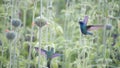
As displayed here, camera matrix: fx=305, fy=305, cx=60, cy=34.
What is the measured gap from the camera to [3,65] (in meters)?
1.79

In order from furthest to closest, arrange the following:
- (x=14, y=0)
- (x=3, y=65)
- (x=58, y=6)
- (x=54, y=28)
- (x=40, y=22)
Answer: (x=58, y=6) → (x=54, y=28) → (x=3, y=65) → (x=14, y=0) → (x=40, y=22)

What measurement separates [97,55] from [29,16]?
1.60 m

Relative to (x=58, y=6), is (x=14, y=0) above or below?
above

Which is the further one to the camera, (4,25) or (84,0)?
(84,0)

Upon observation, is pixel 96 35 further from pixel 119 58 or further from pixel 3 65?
pixel 3 65

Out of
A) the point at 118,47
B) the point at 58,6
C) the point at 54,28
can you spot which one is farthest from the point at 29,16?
the point at 118,47

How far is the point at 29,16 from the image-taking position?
3340 millimetres

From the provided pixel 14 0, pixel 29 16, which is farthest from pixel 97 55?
pixel 29 16

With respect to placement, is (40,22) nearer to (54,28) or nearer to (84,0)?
(54,28)

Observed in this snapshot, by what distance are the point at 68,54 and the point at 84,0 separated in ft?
1.68

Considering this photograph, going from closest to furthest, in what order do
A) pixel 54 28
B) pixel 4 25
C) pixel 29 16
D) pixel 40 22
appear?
pixel 40 22
pixel 54 28
pixel 4 25
pixel 29 16

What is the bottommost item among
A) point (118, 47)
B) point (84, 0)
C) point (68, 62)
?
point (68, 62)

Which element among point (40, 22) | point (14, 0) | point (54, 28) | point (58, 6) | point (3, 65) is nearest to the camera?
point (40, 22)

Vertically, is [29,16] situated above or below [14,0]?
below
